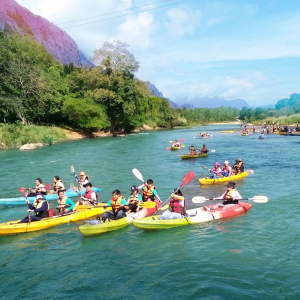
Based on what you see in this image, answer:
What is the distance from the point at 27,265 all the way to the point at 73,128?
41.3 metres

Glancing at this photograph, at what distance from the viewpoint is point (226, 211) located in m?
9.91

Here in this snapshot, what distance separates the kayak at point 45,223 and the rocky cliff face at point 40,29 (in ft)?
238

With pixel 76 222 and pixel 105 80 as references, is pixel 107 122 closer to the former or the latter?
pixel 105 80

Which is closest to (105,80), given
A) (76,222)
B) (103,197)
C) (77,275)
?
(103,197)

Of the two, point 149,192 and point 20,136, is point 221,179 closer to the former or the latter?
point 149,192

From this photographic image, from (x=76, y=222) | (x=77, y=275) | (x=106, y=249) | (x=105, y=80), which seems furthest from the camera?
(x=105, y=80)

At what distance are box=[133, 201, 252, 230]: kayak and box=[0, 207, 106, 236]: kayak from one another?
6.63 ft

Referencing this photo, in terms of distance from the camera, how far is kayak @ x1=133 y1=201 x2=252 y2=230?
345 inches

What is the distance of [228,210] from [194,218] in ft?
4.39

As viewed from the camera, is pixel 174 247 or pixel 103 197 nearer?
pixel 174 247

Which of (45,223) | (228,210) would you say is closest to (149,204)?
(228,210)

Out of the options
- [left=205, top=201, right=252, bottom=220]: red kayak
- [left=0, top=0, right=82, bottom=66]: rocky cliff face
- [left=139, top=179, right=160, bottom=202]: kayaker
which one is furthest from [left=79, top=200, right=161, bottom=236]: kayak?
[left=0, top=0, right=82, bottom=66]: rocky cliff face

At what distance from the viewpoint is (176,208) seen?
927cm

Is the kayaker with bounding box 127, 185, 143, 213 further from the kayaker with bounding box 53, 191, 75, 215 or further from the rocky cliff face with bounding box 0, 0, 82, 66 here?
the rocky cliff face with bounding box 0, 0, 82, 66
